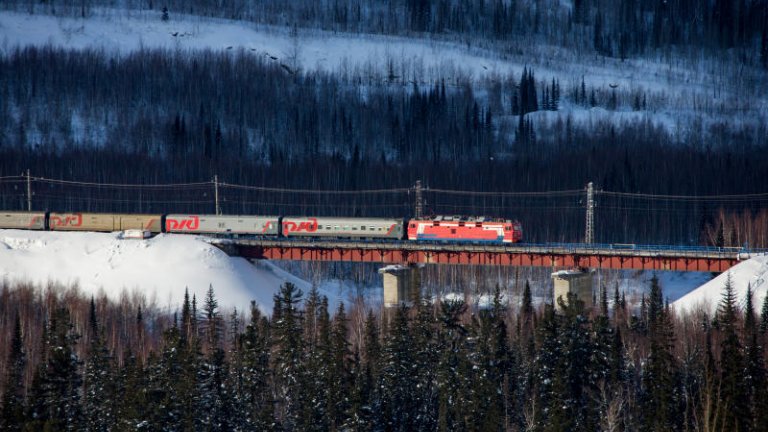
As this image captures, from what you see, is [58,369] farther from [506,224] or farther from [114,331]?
[506,224]

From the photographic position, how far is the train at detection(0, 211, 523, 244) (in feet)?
406

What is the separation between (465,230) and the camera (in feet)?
407

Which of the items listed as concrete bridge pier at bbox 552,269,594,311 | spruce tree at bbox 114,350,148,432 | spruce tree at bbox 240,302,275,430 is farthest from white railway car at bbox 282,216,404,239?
spruce tree at bbox 114,350,148,432

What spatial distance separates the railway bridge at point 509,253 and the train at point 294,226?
6.24ft

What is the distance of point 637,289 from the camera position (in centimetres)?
14350

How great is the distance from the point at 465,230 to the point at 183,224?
31809mm

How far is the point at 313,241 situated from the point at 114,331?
28.1 meters

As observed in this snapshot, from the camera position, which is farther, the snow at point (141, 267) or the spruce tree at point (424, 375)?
the snow at point (141, 267)

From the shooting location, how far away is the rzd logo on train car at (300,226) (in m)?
130

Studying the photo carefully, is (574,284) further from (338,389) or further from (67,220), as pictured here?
(67,220)

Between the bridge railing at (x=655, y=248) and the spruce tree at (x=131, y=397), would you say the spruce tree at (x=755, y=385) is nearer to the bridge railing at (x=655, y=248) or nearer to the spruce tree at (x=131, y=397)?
the bridge railing at (x=655, y=248)

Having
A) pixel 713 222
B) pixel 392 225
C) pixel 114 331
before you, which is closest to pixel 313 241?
pixel 392 225

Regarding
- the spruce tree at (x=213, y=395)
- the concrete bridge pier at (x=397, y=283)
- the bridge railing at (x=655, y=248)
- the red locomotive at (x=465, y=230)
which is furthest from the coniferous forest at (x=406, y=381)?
the concrete bridge pier at (x=397, y=283)

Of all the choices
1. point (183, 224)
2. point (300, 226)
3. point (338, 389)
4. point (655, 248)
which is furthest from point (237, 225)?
point (338, 389)
